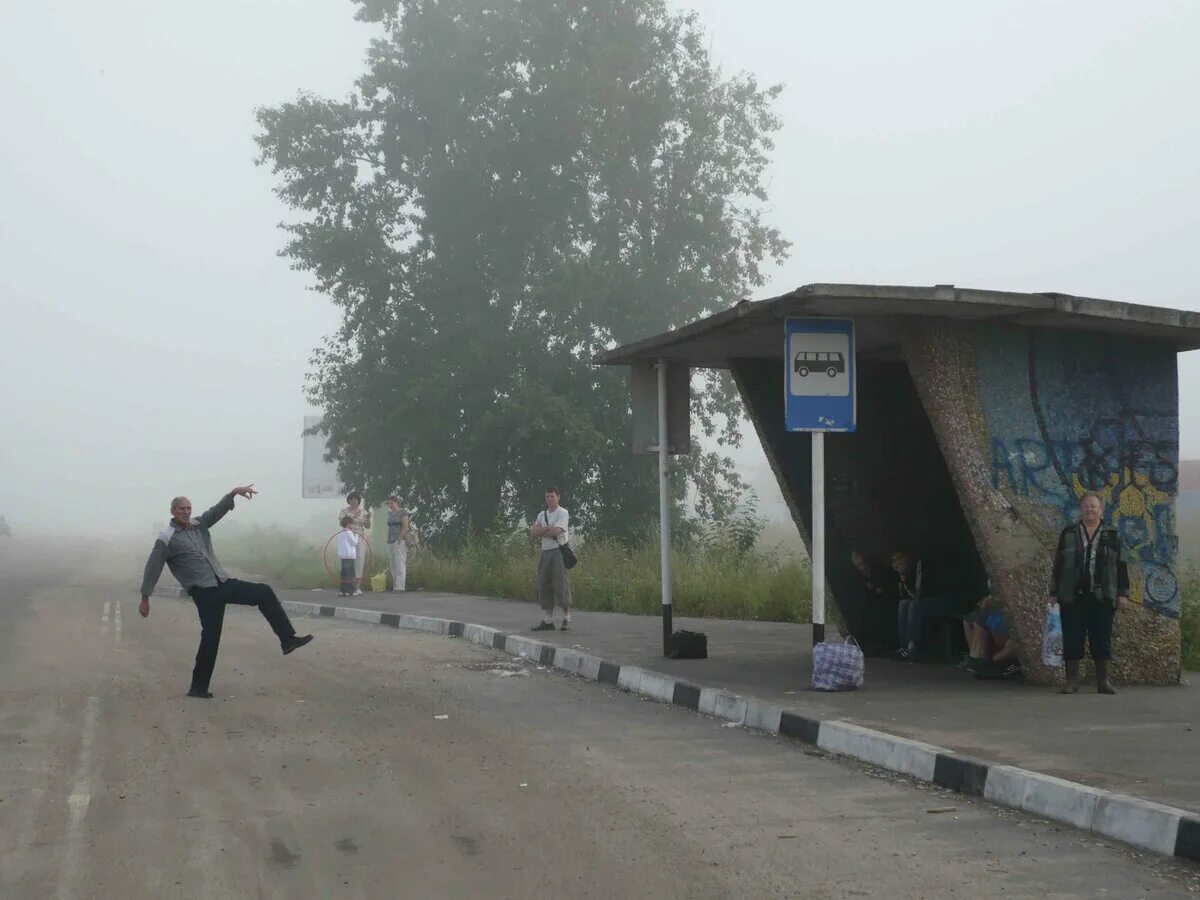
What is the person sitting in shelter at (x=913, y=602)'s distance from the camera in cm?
1318

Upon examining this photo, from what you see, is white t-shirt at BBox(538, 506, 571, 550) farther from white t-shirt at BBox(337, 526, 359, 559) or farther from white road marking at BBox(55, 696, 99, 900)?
white t-shirt at BBox(337, 526, 359, 559)

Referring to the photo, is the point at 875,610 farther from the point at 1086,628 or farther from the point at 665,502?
the point at 1086,628

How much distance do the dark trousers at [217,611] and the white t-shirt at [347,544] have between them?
11.9m

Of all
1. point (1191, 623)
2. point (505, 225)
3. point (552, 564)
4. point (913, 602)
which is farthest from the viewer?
point (505, 225)

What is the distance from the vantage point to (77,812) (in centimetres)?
674

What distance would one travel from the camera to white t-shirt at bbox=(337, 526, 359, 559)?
24516 millimetres

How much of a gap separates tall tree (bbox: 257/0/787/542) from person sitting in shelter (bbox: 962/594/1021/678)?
2047 centimetres

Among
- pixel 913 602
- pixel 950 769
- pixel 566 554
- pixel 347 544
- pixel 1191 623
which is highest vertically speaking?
pixel 347 544

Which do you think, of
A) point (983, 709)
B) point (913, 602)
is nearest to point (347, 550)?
point (913, 602)

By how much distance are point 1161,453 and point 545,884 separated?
8.02 m

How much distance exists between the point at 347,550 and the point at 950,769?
18.2 meters

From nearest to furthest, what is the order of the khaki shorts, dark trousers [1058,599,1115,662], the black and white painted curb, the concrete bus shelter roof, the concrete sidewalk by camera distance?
1. the black and white painted curb
2. the concrete sidewalk
3. the concrete bus shelter roof
4. dark trousers [1058,599,1115,662]
5. the khaki shorts

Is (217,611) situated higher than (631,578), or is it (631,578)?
(631,578)

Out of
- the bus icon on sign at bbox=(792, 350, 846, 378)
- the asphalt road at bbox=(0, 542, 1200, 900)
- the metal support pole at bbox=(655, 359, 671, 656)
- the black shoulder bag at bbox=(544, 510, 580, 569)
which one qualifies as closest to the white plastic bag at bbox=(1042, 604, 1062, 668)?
the bus icon on sign at bbox=(792, 350, 846, 378)
